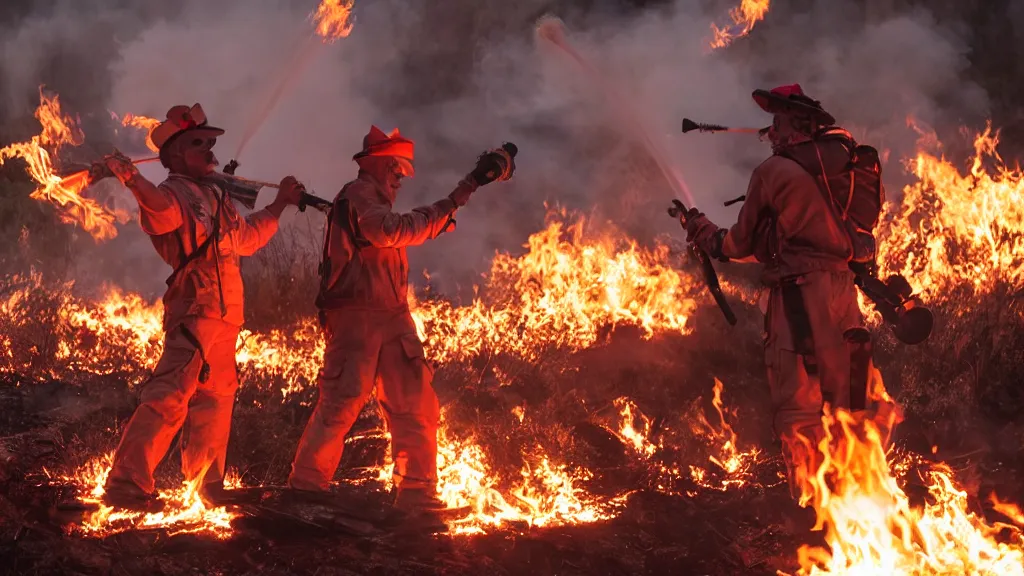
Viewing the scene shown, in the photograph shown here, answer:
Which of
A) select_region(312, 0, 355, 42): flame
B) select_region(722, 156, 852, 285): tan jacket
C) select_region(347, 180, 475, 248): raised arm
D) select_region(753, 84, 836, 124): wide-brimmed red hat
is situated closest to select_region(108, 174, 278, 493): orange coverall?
select_region(347, 180, 475, 248): raised arm

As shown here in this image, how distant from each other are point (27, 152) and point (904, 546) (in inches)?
188

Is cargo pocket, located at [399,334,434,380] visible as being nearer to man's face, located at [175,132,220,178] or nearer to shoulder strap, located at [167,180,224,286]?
shoulder strap, located at [167,180,224,286]

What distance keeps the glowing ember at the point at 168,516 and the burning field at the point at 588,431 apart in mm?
18

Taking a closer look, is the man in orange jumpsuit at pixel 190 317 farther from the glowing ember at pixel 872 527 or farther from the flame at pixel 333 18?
the flame at pixel 333 18

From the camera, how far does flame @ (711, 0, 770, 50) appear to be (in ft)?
38.1

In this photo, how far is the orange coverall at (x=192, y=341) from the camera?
4664 mm

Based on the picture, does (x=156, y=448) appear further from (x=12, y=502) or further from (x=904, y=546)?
(x=904, y=546)

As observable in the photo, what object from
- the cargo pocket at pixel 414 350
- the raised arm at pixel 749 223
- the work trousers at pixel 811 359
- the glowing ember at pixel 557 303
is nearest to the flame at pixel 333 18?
the glowing ember at pixel 557 303

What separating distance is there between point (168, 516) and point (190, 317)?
1.04 meters

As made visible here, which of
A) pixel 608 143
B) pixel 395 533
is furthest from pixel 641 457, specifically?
pixel 608 143

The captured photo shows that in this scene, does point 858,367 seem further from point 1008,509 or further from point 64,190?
point 64,190

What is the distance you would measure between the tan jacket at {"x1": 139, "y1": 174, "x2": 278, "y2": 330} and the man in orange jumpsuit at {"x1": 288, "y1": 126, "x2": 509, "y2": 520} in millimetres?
540

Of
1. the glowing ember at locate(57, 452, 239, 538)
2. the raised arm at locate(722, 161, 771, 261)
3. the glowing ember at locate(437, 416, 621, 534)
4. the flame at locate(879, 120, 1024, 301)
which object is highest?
the flame at locate(879, 120, 1024, 301)

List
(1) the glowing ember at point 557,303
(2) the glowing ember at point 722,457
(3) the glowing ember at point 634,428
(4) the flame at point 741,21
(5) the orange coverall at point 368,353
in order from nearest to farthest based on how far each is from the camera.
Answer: (5) the orange coverall at point 368,353, (2) the glowing ember at point 722,457, (3) the glowing ember at point 634,428, (1) the glowing ember at point 557,303, (4) the flame at point 741,21
